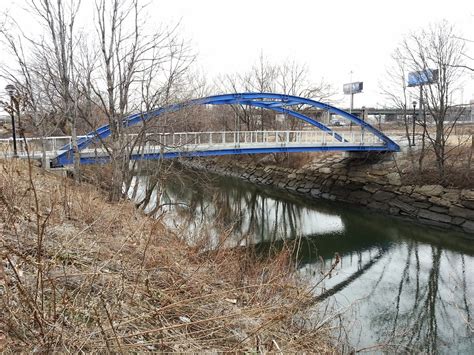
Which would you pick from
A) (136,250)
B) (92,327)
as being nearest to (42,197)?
(136,250)

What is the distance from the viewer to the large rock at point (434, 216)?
15.6 meters

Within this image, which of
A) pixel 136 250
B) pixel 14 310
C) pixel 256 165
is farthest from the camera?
pixel 256 165

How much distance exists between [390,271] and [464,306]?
256 cm

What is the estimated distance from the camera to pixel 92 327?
2.65 meters

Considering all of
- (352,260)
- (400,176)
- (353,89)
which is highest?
(353,89)

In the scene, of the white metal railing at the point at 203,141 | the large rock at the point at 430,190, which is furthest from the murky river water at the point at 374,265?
the large rock at the point at 430,190

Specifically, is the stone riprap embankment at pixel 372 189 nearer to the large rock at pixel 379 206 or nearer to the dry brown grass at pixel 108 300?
the large rock at pixel 379 206

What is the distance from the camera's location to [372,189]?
20.1 metres

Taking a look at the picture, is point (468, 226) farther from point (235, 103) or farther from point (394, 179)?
point (235, 103)

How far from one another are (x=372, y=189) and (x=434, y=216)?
171 inches

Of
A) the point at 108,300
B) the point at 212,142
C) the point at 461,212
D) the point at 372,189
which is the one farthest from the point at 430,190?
the point at 108,300

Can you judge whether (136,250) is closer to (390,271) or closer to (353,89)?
(390,271)

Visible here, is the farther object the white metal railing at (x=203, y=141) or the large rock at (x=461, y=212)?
the large rock at (x=461, y=212)

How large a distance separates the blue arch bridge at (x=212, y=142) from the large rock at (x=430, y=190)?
4.10 metres
